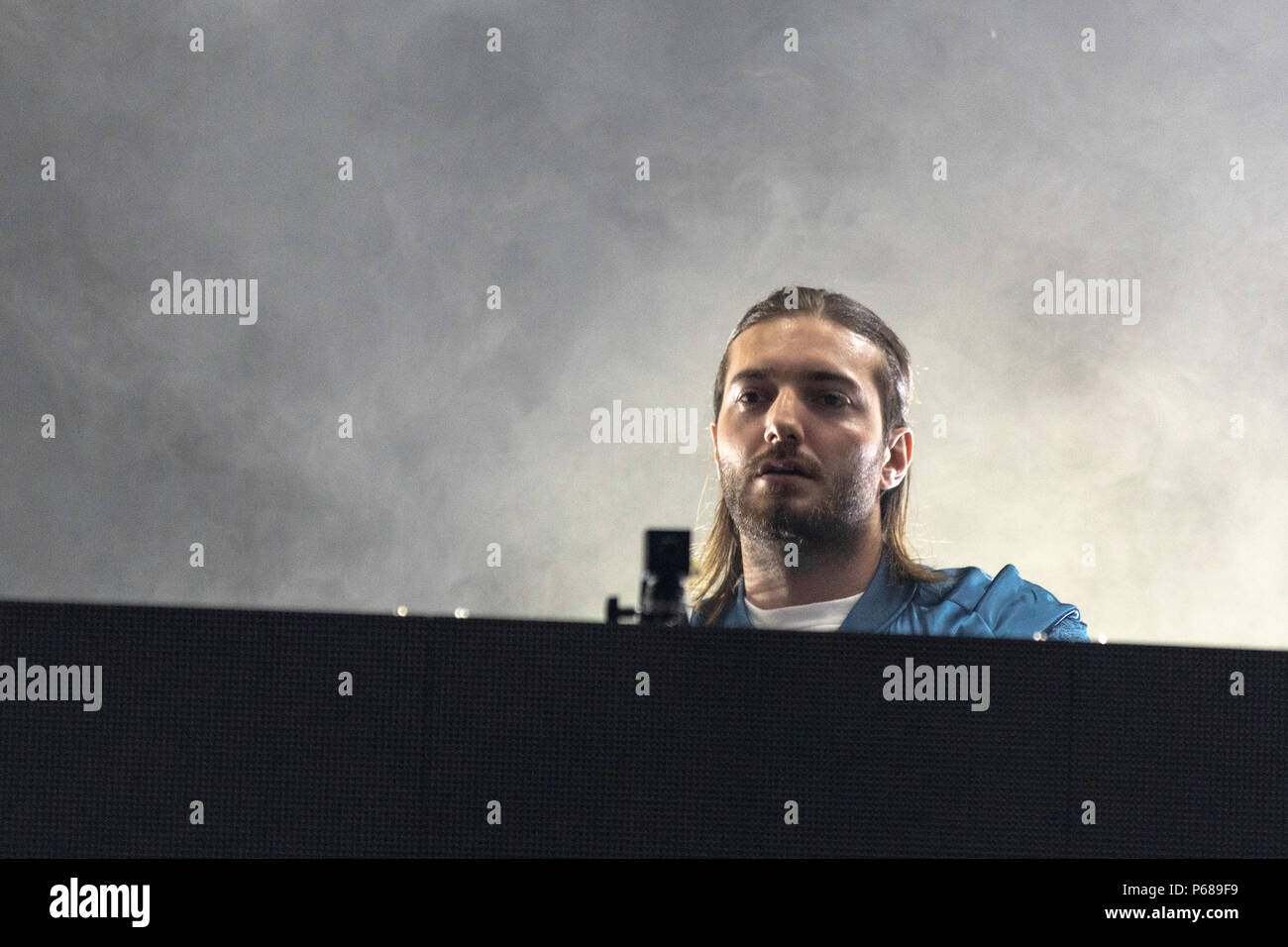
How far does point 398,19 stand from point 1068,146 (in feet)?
8.43

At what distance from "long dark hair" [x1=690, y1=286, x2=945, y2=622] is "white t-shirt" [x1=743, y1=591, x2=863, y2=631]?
0.14 meters

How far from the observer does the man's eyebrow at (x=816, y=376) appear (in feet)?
11.8

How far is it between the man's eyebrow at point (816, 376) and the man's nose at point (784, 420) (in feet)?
0.27

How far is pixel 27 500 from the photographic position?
16.2 feet

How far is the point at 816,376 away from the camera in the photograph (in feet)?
11.8

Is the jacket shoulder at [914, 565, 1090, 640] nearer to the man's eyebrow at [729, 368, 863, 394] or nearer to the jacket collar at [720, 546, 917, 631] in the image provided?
the jacket collar at [720, 546, 917, 631]

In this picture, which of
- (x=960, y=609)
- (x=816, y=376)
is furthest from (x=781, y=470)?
(x=960, y=609)

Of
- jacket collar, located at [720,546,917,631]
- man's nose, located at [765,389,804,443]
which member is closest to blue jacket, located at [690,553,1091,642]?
jacket collar, located at [720,546,917,631]

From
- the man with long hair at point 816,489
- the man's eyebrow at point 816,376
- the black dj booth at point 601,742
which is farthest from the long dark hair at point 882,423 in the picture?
the black dj booth at point 601,742

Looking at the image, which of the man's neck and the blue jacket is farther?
the man's neck

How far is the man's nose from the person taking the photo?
3527 millimetres

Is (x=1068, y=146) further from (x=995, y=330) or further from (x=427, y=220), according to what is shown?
(x=427, y=220)

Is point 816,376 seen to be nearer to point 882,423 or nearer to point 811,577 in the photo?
point 882,423

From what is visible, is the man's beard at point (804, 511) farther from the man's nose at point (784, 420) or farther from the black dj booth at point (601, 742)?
the black dj booth at point (601, 742)
